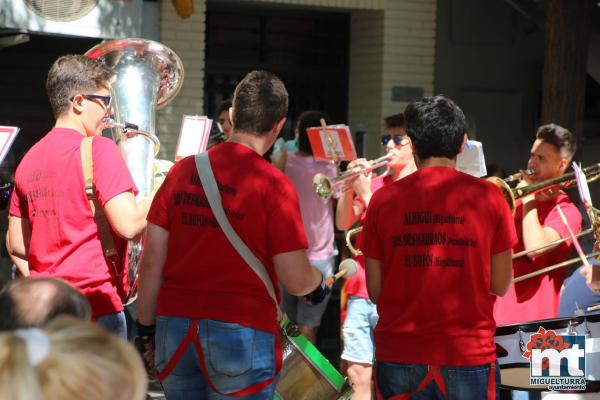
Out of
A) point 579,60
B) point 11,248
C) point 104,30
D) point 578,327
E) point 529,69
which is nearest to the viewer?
point 11,248

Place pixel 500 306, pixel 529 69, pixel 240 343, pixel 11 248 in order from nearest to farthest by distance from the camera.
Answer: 1. pixel 240 343
2. pixel 11 248
3. pixel 500 306
4. pixel 529 69

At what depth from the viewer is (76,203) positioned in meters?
3.91

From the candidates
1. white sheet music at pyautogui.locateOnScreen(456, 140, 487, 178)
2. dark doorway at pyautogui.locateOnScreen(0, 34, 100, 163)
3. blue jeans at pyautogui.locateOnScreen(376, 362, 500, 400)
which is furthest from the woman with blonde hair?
dark doorway at pyautogui.locateOnScreen(0, 34, 100, 163)

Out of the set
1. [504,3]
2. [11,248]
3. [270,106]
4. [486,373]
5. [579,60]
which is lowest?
[486,373]

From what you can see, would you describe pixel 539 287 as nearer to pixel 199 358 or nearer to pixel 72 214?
pixel 199 358

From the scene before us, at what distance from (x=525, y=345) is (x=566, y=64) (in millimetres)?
4226

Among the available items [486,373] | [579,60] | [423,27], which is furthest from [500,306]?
[423,27]

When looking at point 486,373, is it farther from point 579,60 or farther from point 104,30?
point 104,30

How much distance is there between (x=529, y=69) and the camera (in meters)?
10.9

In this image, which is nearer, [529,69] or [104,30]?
[104,30]

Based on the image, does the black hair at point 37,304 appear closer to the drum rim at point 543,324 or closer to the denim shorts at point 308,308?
the drum rim at point 543,324

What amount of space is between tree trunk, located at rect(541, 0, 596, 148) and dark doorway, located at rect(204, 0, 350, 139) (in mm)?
3014

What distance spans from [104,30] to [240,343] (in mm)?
5731

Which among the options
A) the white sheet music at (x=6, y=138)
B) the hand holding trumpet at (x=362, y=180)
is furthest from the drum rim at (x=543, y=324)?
the white sheet music at (x=6, y=138)
